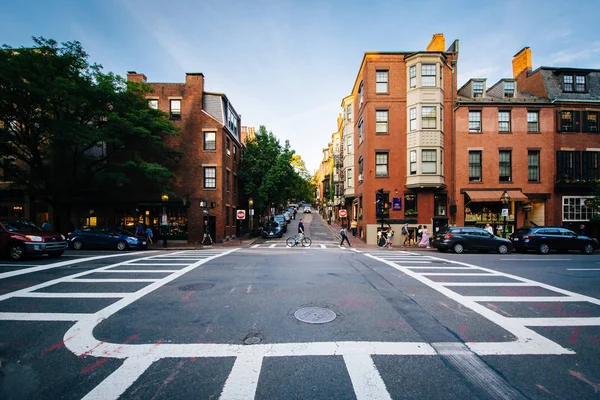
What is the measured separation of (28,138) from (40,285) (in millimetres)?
15893

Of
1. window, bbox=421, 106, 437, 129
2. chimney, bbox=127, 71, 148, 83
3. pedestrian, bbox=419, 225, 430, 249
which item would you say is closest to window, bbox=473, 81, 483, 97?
window, bbox=421, 106, 437, 129

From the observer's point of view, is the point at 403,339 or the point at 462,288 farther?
the point at 462,288

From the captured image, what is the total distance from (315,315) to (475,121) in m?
26.1

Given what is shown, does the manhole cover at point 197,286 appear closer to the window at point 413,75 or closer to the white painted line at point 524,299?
the white painted line at point 524,299

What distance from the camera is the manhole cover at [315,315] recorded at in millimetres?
5309

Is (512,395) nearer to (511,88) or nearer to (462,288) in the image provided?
(462,288)

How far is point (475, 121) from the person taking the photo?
24.3 metres

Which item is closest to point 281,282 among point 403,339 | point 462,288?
point 403,339

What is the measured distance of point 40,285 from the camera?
779cm

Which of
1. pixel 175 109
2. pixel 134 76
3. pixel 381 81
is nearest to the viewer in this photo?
pixel 134 76

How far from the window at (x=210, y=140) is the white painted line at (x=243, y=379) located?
23.0 m

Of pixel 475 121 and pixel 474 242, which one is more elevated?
pixel 475 121

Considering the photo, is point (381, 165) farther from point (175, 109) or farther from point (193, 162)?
point (175, 109)

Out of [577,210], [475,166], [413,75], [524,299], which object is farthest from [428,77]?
[524,299]
